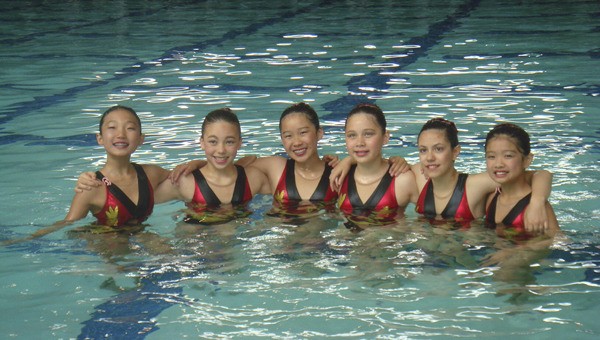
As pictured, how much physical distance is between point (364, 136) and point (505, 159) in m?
0.81

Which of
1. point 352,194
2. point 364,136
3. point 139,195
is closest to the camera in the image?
point 364,136

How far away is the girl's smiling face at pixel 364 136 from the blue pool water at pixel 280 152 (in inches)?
16.0

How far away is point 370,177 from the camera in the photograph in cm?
511

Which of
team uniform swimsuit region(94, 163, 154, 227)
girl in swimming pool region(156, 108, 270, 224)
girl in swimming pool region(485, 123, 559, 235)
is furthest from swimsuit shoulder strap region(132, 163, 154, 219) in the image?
girl in swimming pool region(485, 123, 559, 235)

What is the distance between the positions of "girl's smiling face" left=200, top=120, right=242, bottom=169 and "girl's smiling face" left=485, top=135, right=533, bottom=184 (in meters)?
1.41

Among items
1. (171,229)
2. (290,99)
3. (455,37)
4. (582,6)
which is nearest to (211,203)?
(171,229)

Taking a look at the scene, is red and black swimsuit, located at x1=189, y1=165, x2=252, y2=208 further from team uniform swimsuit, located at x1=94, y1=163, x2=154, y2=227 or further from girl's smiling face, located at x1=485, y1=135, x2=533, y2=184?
girl's smiling face, located at x1=485, y1=135, x2=533, y2=184

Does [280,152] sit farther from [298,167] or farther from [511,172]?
[511,172]

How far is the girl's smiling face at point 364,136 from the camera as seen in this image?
4.89 metres

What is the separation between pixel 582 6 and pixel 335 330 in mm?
12562

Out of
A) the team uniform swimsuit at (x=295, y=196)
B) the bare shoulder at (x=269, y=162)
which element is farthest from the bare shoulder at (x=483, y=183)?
the bare shoulder at (x=269, y=162)

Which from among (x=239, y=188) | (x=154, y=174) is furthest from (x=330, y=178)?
(x=154, y=174)

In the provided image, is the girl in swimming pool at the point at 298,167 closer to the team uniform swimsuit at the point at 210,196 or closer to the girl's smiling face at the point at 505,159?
the team uniform swimsuit at the point at 210,196

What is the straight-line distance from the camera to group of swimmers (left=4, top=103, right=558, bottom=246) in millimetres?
→ 4500
